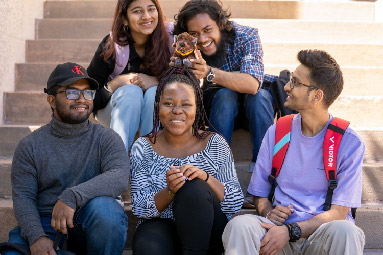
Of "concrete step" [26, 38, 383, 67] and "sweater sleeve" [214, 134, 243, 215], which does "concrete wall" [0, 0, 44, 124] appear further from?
"sweater sleeve" [214, 134, 243, 215]

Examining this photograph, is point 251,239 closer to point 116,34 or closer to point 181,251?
point 181,251

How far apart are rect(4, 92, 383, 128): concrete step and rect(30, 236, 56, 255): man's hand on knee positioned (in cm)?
191

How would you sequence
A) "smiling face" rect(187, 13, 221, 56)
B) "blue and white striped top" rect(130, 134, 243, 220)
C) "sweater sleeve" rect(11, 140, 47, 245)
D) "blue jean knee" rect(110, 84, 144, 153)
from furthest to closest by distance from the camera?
"smiling face" rect(187, 13, 221, 56) < "blue jean knee" rect(110, 84, 144, 153) < "blue and white striped top" rect(130, 134, 243, 220) < "sweater sleeve" rect(11, 140, 47, 245)

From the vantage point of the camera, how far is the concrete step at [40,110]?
13.4 ft

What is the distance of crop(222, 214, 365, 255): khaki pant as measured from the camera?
242 cm

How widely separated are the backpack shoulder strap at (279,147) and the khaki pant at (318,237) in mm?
360

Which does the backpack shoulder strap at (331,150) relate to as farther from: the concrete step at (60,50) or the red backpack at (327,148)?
the concrete step at (60,50)

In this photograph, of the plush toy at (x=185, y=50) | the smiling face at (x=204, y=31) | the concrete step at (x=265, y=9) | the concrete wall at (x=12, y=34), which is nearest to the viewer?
the plush toy at (x=185, y=50)

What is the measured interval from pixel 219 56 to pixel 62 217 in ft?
5.51

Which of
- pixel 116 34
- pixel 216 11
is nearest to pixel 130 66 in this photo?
pixel 116 34

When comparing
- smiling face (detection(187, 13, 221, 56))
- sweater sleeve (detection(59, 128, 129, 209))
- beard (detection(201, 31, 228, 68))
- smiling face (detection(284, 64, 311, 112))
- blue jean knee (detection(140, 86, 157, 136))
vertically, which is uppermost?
smiling face (detection(187, 13, 221, 56))

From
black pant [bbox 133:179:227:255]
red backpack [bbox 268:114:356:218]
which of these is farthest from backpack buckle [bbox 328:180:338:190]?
black pant [bbox 133:179:227:255]

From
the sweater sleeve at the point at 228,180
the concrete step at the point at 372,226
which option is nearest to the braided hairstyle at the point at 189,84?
the sweater sleeve at the point at 228,180

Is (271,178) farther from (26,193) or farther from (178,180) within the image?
(26,193)
